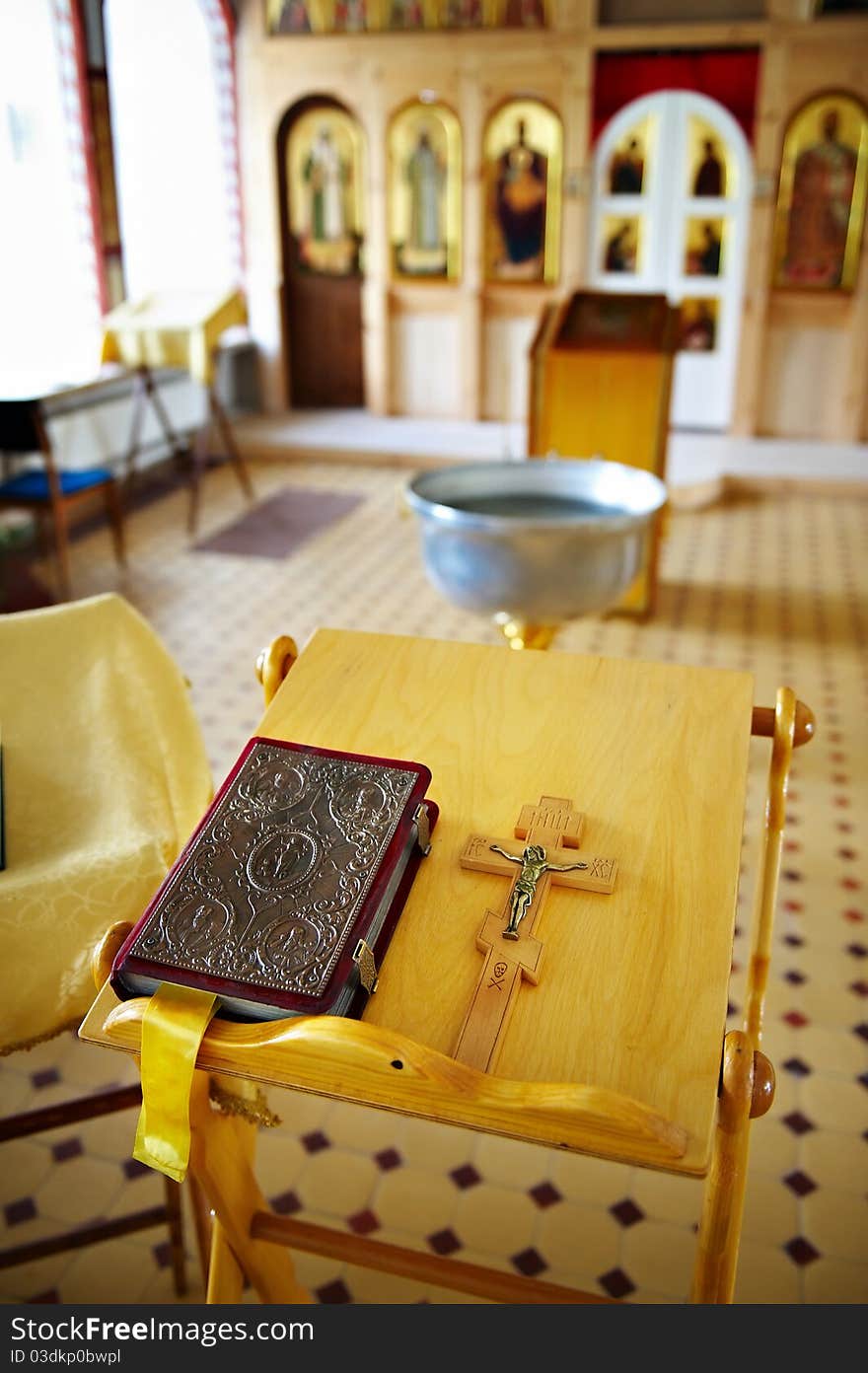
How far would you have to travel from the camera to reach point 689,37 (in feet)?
29.3

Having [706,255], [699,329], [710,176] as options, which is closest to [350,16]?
[710,176]

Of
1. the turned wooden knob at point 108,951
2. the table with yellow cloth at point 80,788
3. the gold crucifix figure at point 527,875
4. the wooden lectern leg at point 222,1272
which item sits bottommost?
the wooden lectern leg at point 222,1272

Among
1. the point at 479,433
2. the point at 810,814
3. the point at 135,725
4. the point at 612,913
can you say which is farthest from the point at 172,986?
the point at 479,433

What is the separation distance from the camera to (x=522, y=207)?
9781mm

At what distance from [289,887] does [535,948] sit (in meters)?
0.33

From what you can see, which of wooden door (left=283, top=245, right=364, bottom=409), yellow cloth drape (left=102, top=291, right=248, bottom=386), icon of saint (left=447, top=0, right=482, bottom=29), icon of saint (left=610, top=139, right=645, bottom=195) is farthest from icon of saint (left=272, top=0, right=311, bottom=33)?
yellow cloth drape (left=102, top=291, right=248, bottom=386)

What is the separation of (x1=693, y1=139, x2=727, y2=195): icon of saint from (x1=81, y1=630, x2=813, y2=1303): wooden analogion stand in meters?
8.47

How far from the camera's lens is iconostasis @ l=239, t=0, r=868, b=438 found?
30.1 feet

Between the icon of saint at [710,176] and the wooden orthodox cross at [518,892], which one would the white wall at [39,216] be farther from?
the wooden orthodox cross at [518,892]

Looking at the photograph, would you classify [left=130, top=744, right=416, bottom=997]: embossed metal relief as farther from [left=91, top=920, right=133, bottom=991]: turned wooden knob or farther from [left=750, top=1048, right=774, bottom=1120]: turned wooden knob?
[left=750, top=1048, right=774, bottom=1120]: turned wooden knob

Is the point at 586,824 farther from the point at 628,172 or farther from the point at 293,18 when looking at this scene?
the point at 293,18

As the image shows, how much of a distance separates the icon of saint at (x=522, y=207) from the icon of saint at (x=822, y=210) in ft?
6.70

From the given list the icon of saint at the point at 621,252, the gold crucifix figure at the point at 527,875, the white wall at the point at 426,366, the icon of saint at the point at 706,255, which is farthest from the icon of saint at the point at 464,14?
the gold crucifix figure at the point at 527,875

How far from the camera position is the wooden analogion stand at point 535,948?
4.35ft
